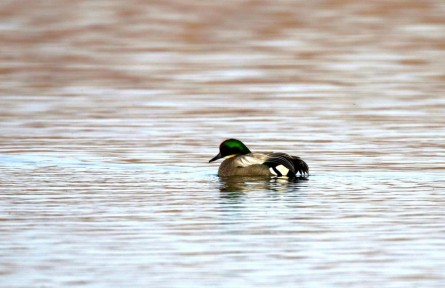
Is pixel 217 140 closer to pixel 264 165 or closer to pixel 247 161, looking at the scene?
pixel 247 161

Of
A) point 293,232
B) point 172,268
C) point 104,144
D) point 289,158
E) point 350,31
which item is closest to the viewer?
point 172,268

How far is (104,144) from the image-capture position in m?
14.4

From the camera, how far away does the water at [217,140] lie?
804 centimetres

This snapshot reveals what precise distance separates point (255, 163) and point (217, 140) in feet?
7.39

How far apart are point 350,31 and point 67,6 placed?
586 centimetres

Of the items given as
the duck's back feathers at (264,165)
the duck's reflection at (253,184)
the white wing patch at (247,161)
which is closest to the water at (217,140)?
the duck's reflection at (253,184)

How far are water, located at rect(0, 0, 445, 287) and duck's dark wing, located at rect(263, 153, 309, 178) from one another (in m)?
0.14

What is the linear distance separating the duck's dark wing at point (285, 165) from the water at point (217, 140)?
0.14 metres

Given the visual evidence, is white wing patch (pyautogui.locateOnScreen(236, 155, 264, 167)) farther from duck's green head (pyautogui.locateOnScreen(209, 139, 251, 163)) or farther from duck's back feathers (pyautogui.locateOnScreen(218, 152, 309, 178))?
duck's green head (pyautogui.locateOnScreen(209, 139, 251, 163))

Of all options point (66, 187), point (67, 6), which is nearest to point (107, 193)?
point (66, 187)

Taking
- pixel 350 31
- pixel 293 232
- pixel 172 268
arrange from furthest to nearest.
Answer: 1. pixel 350 31
2. pixel 293 232
3. pixel 172 268

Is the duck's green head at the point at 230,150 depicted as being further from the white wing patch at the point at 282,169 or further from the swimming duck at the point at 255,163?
the white wing patch at the point at 282,169

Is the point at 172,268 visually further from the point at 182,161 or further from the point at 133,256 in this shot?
the point at 182,161

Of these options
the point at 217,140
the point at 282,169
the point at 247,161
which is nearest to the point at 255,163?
the point at 247,161
